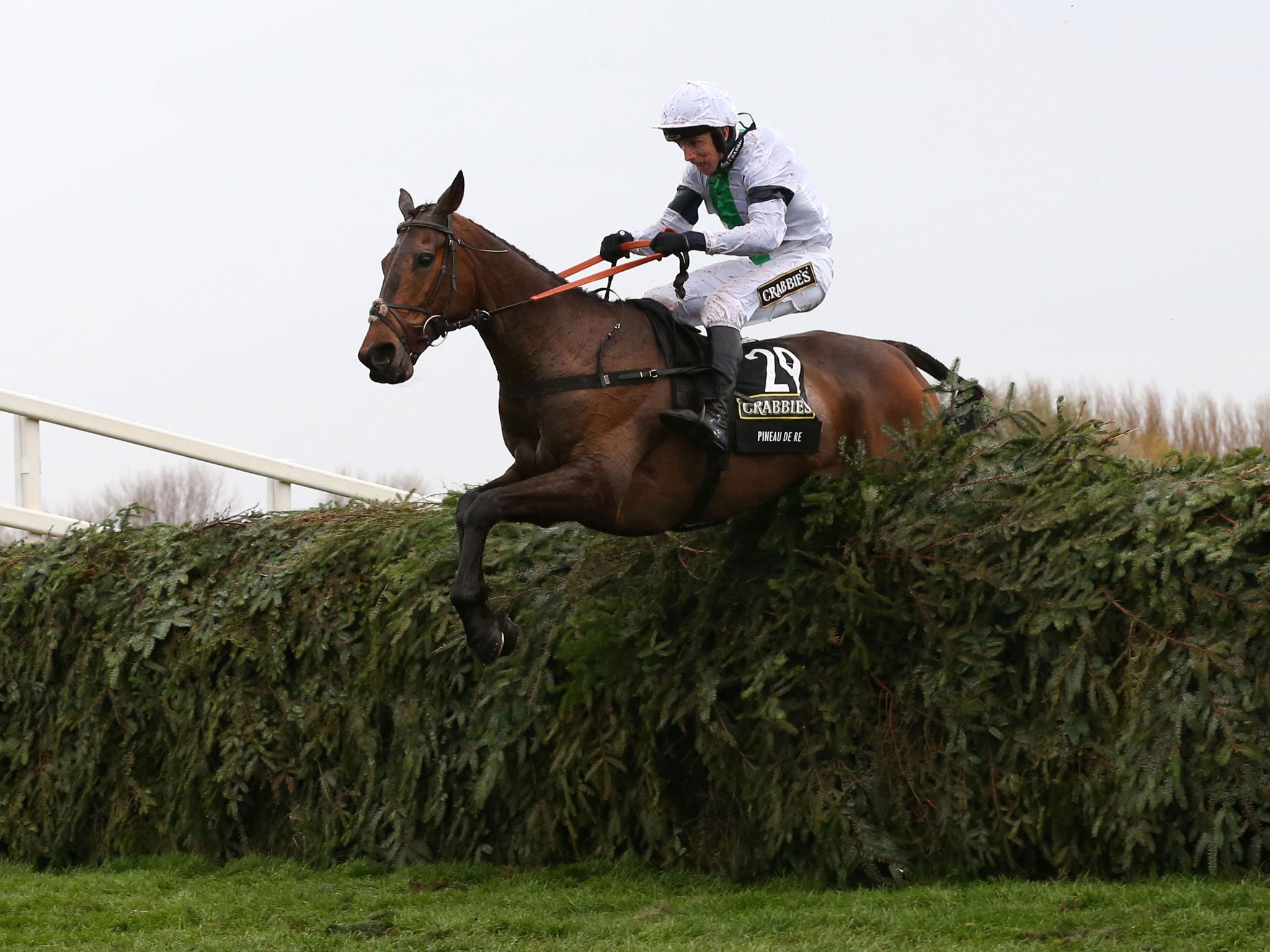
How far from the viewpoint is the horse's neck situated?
21.0 ft

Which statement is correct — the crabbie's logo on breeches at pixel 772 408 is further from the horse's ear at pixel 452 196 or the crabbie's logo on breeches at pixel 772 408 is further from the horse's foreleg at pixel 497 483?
the horse's ear at pixel 452 196

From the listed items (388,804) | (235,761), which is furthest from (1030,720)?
(235,761)

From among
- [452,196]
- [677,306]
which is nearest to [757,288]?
[677,306]

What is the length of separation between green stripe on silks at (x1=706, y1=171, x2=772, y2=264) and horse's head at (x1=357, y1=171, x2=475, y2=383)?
1365 millimetres

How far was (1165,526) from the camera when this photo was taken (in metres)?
6.05

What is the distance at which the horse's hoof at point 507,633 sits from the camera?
5922 mm

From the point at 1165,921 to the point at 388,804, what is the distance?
3.93m

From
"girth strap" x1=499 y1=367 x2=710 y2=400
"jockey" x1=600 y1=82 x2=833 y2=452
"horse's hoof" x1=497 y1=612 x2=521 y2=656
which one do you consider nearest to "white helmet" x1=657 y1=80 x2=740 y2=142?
"jockey" x1=600 y1=82 x2=833 y2=452

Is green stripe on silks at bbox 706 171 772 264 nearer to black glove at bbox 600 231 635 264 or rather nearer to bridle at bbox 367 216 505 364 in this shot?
black glove at bbox 600 231 635 264

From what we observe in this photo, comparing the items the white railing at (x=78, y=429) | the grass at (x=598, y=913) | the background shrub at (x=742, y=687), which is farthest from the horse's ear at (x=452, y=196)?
the white railing at (x=78, y=429)

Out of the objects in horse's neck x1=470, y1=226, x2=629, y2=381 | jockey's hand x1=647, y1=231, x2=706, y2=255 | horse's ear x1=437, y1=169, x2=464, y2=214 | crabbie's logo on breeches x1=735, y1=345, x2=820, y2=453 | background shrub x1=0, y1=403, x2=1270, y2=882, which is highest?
horse's ear x1=437, y1=169, x2=464, y2=214

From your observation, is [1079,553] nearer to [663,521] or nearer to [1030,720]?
[1030,720]

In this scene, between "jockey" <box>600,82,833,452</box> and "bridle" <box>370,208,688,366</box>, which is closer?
"bridle" <box>370,208,688,366</box>

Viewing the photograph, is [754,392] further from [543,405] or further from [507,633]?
[507,633]
